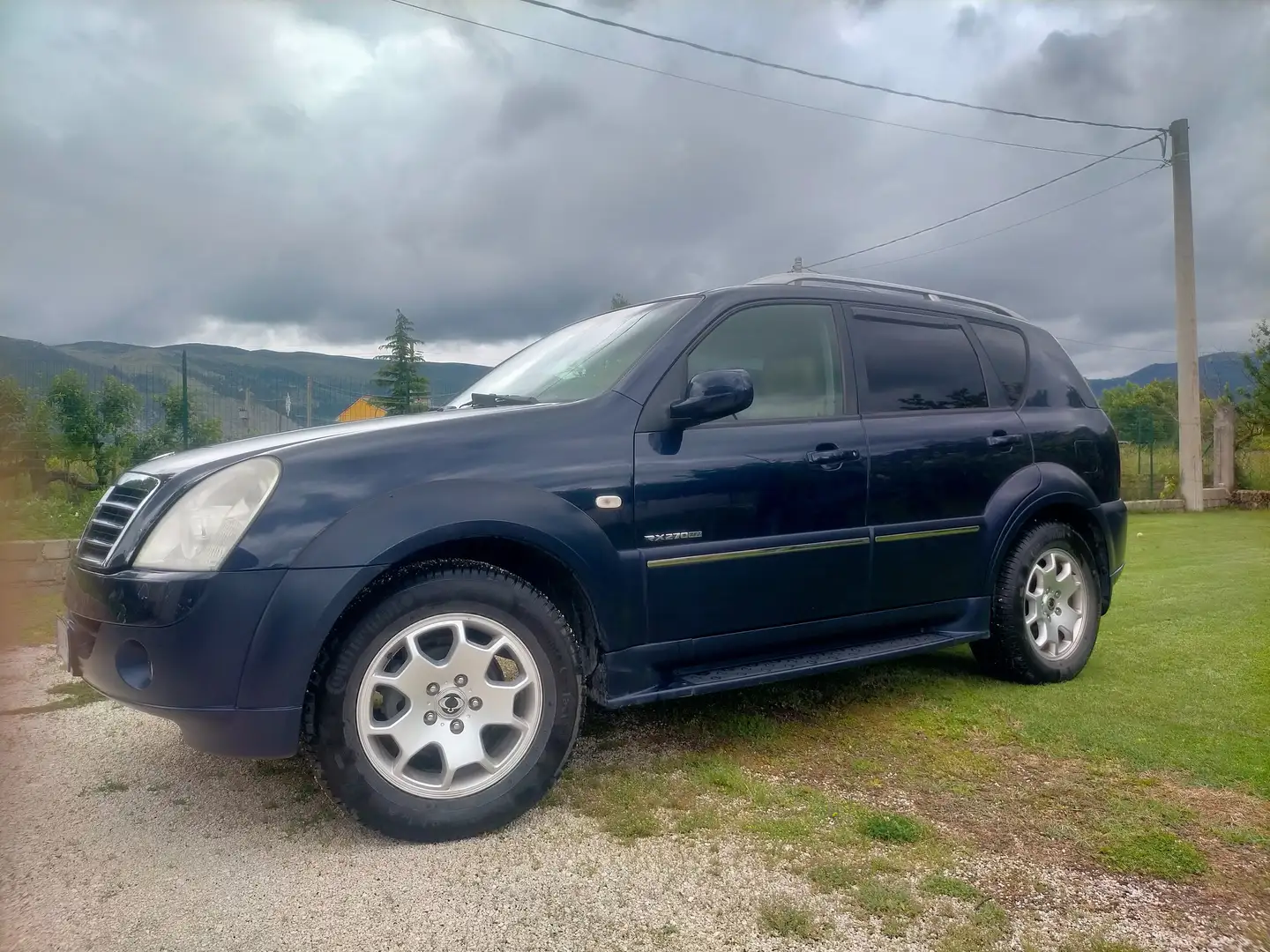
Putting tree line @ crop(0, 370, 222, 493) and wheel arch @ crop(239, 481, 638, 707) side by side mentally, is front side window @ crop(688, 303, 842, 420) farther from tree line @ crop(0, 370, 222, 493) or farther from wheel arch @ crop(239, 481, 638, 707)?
tree line @ crop(0, 370, 222, 493)

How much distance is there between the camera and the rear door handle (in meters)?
4.12

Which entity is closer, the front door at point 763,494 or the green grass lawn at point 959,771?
the green grass lawn at point 959,771

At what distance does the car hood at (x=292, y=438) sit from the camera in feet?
9.09

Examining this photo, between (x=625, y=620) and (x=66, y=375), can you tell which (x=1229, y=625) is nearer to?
(x=625, y=620)

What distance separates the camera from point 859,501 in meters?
3.62

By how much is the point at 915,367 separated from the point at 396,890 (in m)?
3.02

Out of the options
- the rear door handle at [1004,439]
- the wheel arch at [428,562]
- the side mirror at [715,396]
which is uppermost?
the side mirror at [715,396]

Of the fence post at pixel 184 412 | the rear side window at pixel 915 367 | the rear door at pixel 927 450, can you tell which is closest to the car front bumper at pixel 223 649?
the rear door at pixel 927 450

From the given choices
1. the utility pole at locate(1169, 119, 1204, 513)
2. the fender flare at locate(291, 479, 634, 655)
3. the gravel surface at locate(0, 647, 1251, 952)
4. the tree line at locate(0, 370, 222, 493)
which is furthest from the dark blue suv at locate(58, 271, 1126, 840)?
the utility pole at locate(1169, 119, 1204, 513)

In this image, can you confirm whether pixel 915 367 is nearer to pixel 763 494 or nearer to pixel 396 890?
pixel 763 494

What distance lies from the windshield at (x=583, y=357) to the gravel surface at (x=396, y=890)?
1.57 metres

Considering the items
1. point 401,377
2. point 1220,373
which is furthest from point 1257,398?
point 401,377

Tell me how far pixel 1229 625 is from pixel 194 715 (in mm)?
5654

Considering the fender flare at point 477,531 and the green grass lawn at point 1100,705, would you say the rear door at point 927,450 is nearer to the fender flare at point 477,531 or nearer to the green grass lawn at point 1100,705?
the green grass lawn at point 1100,705
